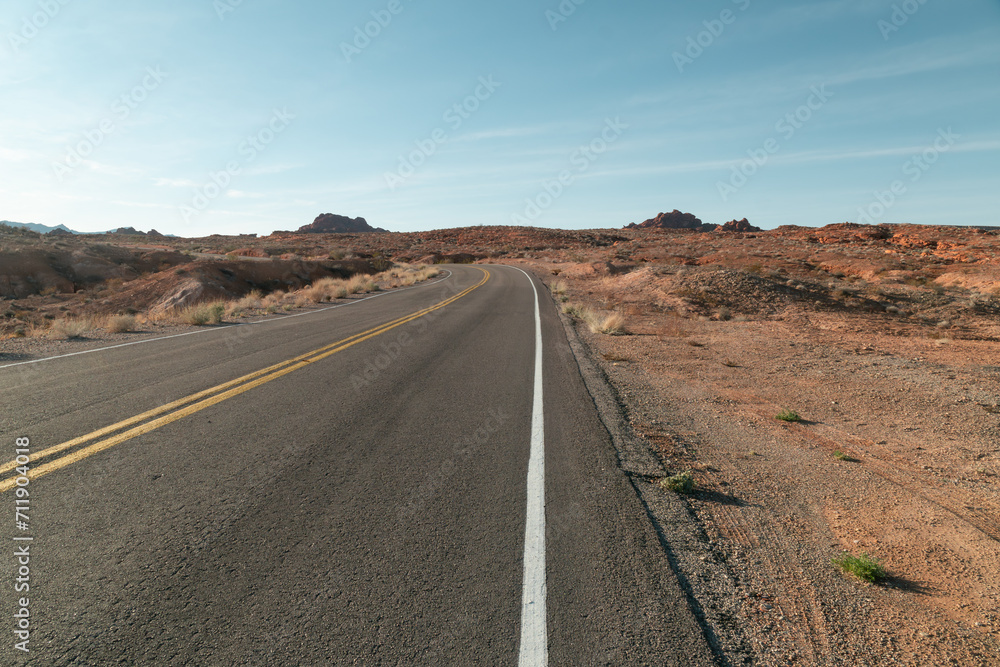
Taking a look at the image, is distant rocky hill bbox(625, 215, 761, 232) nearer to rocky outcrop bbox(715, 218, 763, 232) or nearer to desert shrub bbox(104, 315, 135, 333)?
rocky outcrop bbox(715, 218, 763, 232)

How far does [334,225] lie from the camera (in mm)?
177375

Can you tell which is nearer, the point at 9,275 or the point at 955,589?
the point at 955,589

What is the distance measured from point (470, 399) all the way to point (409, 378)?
4.67 feet

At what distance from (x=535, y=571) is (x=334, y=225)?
188 meters

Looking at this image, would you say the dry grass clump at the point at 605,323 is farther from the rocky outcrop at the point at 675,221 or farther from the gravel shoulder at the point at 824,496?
the rocky outcrop at the point at 675,221

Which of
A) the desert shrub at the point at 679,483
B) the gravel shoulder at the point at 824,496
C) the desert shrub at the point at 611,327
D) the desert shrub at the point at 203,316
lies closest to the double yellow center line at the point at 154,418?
the gravel shoulder at the point at 824,496

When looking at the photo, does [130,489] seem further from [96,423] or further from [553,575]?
[553,575]

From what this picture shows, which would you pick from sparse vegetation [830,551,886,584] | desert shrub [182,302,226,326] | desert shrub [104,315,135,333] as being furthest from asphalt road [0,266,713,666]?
desert shrub [182,302,226,326]

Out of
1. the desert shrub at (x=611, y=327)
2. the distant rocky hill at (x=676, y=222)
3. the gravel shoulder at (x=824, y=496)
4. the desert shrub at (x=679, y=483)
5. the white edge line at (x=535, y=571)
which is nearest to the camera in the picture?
the white edge line at (x=535, y=571)

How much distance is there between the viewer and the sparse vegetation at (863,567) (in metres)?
3.19

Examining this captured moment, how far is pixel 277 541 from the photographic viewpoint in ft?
10.6

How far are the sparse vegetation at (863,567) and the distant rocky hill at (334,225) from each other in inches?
7054

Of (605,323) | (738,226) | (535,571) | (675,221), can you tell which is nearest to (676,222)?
(675,221)

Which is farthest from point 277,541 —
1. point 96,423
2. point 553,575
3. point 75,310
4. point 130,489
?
point 75,310
